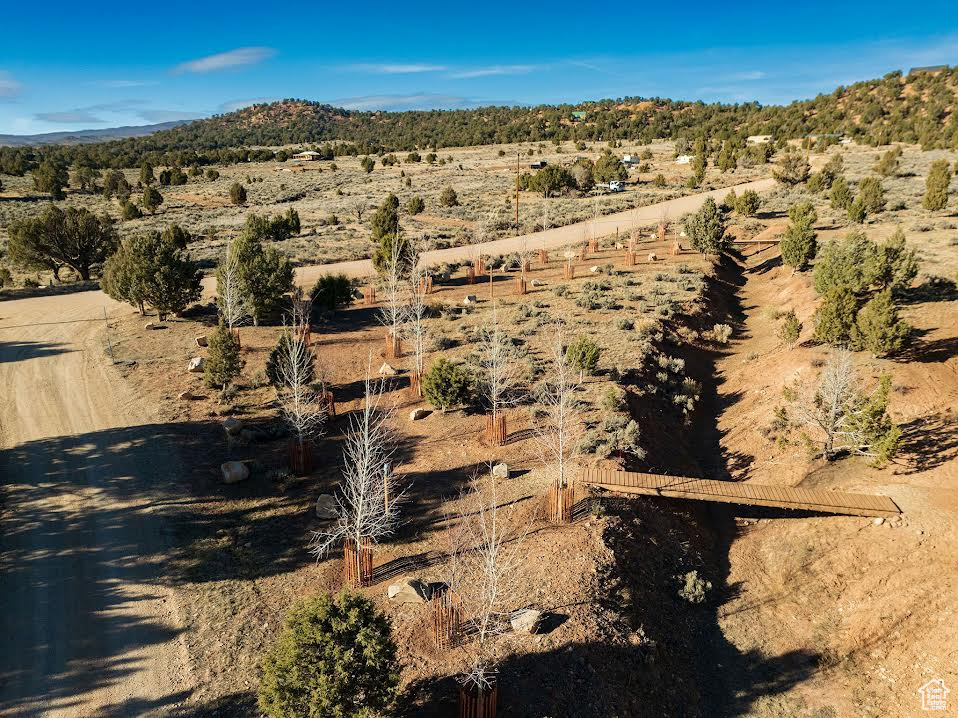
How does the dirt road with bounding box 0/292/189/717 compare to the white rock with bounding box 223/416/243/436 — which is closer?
the dirt road with bounding box 0/292/189/717

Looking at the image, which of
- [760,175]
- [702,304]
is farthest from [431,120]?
[702,304]

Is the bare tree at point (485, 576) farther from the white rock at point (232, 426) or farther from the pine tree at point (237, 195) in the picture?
the pine tree at point (237, 195)

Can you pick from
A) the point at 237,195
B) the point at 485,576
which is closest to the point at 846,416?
the point at 485,576

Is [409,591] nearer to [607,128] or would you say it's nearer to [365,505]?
[365,505]

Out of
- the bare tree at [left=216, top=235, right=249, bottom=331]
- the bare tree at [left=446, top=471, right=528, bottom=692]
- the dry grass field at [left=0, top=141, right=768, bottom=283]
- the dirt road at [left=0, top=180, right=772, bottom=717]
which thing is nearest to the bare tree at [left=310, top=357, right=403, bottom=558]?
the bare tree at [left=446, top=471, right=528, bottom=692]

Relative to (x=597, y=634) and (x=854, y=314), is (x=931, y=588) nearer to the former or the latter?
(x=597, y=634)

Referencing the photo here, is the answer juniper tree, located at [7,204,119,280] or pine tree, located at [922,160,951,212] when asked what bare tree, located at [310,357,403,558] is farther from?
pine tree, located at [922,160,951,212]
